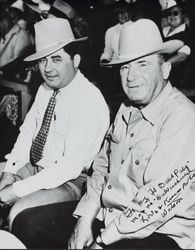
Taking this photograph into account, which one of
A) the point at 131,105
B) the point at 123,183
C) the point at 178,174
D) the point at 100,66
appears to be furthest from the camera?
the point at 100,66

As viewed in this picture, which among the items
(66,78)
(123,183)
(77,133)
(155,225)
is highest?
(66,78)

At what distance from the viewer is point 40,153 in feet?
5.69

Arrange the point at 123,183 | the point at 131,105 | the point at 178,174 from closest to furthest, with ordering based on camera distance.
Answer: the point at 178,174 → the point at 123,183 → the point at 131,105

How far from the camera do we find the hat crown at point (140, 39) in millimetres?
1403

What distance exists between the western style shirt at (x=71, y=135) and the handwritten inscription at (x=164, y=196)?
1.23 ft

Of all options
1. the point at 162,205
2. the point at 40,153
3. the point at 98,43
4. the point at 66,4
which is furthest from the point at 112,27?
the point at 162,205

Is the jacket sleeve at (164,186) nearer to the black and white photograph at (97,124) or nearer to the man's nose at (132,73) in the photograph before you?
the black and white photograph at (97,124)

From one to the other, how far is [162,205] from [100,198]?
281 millimetres

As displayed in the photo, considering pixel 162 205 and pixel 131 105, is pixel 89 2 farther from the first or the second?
pixel 162 205

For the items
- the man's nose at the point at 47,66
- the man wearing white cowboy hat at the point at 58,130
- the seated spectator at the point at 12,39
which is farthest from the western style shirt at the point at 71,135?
the seated spectator at the point at 12,39

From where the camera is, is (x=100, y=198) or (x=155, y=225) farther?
(x=100, y=198)

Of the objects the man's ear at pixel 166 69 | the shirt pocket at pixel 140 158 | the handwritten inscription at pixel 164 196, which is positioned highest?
the man's ear at pixel 166 69

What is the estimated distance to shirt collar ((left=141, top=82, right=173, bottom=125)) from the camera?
1398 mm

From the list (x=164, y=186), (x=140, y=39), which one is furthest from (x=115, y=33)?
(x=164, y=186)
